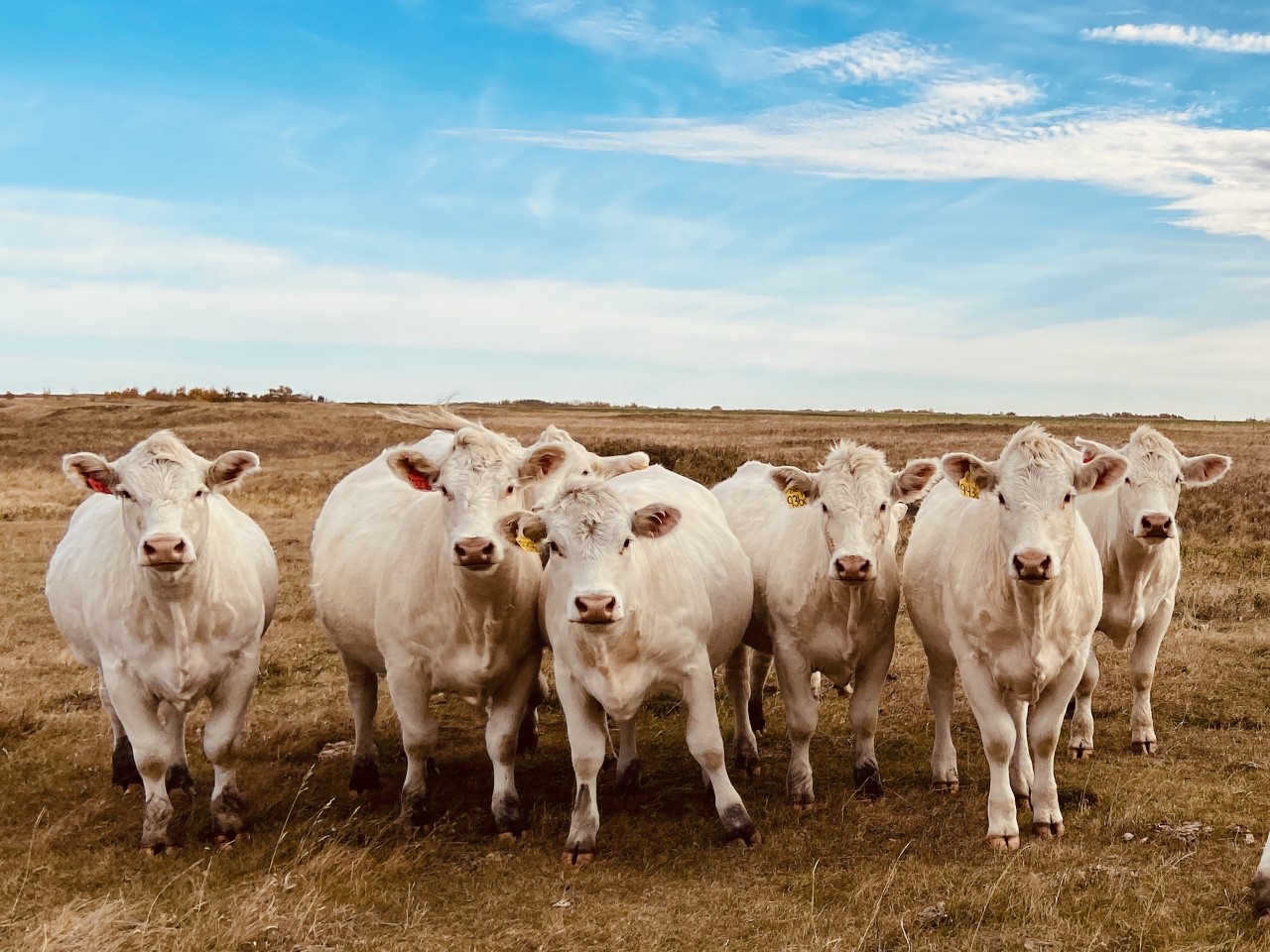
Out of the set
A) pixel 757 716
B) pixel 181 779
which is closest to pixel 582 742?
pixel 757 716

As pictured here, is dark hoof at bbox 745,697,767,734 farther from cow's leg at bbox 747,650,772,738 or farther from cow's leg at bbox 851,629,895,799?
cow's leg at bbox 851,629,895,799

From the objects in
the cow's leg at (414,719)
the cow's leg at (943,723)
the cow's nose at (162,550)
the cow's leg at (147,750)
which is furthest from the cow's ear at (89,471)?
the cow's leg at (943,723)

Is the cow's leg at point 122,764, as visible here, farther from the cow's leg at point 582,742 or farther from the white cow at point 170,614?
the cow's leg at point 582,742

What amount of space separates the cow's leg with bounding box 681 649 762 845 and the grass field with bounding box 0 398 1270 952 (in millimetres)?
195

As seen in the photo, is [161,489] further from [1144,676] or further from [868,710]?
[1144,676]

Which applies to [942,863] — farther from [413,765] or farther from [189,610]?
[189,610]

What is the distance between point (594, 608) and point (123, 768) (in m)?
4.91

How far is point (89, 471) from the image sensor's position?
7250 millimetres

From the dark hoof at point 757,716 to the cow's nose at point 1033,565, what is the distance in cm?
434

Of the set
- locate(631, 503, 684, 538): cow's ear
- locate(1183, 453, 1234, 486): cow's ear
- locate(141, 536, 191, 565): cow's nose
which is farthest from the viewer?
locate(1183, 453, 1234, 486): cow's ear

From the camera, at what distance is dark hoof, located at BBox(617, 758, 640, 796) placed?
330 inches

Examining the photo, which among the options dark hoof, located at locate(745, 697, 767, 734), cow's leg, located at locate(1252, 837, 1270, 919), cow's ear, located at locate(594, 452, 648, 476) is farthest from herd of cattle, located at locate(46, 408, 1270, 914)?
cow's ear, located at locate(594, 452, 648, 476)

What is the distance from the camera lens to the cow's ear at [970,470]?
7.04 m

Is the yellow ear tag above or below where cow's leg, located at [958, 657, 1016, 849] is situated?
above
